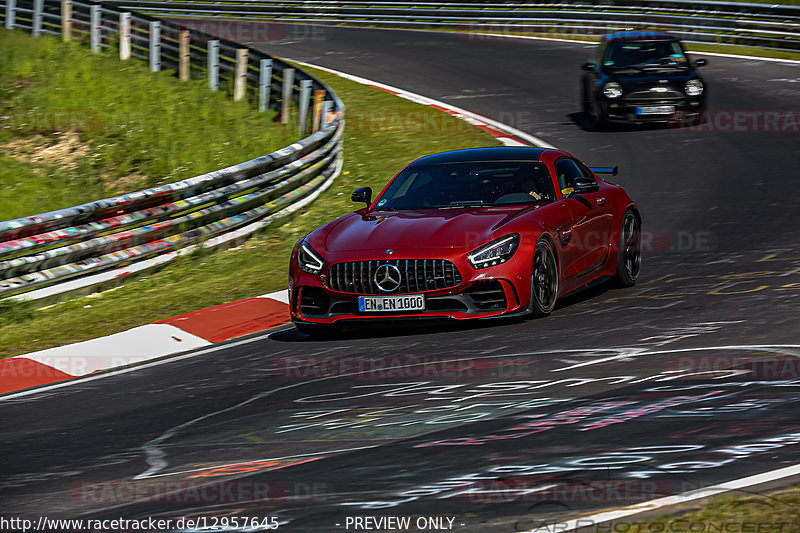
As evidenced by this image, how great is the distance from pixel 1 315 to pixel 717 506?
8.63 meters

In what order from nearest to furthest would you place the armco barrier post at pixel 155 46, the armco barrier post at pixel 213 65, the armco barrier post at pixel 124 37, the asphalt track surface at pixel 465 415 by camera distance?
1. the asphalt track surface at pixel 465 415
2. the armco barrier post at pixel 213 65
3. the armco barrier post at pixel 155 46
4. the armco barrier post at pixel 124 37

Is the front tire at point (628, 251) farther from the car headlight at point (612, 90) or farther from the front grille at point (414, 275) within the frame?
the car headlight at point (612, 90)

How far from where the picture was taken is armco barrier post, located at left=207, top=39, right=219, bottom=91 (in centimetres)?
2408

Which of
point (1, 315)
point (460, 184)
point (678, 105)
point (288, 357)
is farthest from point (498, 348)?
point (678, 105)

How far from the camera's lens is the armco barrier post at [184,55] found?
2484 cm

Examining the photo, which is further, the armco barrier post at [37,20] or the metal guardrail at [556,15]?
the metal guardrail at [556,15]

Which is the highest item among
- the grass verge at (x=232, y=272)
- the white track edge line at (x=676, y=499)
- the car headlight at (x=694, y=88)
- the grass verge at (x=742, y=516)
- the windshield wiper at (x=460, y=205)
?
the grass verge at (x=742, y=516)

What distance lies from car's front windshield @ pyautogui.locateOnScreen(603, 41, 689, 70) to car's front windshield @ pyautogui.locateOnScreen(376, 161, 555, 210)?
11.6 meters

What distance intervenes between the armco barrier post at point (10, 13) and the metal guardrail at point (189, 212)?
9224 mm

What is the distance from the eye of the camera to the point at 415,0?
3888 cm

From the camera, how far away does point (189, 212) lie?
14.4m

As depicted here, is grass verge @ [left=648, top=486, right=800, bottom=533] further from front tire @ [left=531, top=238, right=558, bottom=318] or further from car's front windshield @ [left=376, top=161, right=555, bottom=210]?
car's front windshield @ [left=376, top=161, right=555, bottom=210]

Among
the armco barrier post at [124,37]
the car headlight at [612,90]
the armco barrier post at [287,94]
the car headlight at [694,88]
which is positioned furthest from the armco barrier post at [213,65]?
the car headlight at [694,88]

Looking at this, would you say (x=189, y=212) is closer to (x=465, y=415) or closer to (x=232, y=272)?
(x=232, y=272)
